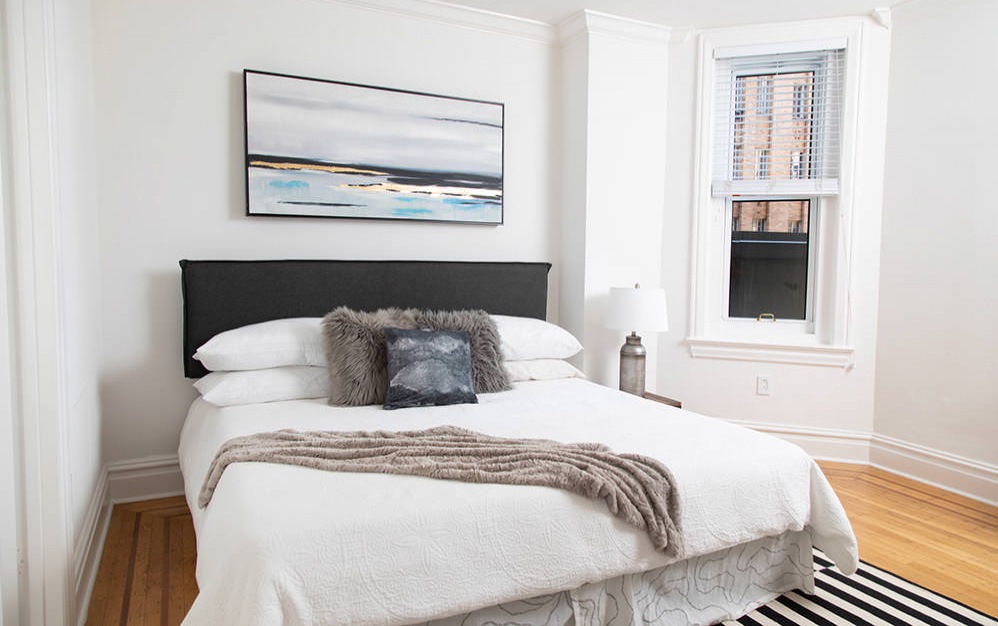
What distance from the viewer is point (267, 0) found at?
3.13 m

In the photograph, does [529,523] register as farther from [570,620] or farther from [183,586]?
[183,586]

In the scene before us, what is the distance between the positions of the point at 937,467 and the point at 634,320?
172cm

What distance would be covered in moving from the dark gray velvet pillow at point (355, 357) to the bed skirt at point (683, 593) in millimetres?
1204

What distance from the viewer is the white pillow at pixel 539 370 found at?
3.19 metres

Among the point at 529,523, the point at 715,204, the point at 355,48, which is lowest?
the point at 529,523

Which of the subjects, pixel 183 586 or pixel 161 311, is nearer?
pixel 183 586

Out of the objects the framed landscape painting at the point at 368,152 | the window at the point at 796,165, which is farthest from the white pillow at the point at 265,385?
the window at the point at 796,165

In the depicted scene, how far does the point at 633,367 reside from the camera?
→ 352cm

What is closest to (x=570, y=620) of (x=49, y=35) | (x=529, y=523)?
(x=529, y=523)

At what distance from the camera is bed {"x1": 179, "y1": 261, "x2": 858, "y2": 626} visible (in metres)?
1.46

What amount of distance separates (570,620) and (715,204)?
2803mm

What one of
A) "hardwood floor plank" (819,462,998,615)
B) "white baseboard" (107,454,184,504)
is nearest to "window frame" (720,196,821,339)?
"hardwood floor plank" (819,462,998,615)

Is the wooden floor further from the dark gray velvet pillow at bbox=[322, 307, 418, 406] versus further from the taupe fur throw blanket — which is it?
the dark gray velvet pillow at bbox=[322, 307, 418, 406]

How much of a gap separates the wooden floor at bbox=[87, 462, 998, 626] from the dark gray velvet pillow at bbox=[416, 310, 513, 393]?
131 cm
